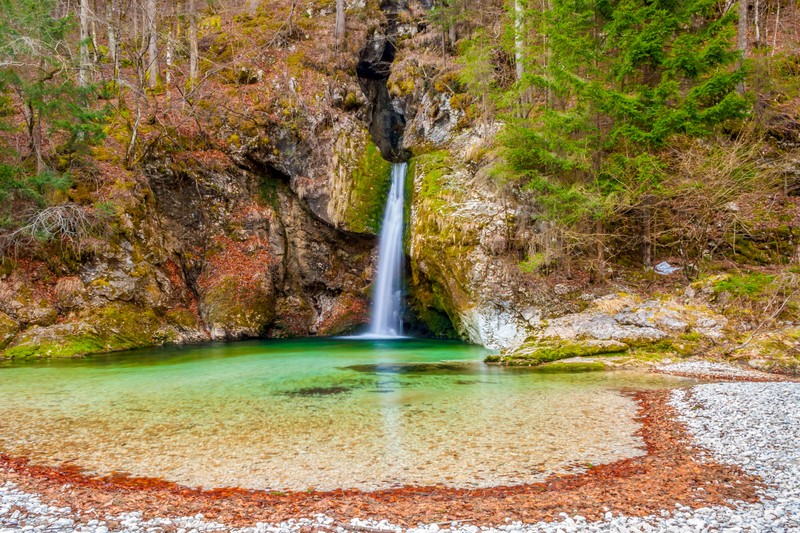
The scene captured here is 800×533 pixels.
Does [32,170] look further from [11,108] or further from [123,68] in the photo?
[123,68]

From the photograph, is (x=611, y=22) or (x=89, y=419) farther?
(x=611, y=22)

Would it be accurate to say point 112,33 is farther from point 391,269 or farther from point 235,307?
point 391,269

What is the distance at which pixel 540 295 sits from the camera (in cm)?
1383

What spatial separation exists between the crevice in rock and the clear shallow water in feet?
48.3

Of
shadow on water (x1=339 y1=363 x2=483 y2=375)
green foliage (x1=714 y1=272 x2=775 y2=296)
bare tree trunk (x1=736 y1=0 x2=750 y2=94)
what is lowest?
shadow on water (x1=339 y1=363 x2=483 y2=375)

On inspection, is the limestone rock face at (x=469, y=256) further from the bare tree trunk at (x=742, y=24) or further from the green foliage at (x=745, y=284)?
the bare tree trunk at (x=742, y=24)

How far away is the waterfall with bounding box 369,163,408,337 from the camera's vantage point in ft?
61.4

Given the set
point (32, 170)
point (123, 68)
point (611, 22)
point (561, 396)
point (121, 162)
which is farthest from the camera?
point (123, 68)

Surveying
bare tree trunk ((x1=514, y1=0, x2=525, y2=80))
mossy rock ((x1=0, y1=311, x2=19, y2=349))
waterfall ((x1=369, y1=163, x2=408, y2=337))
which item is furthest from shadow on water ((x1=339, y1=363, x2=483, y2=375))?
mossy rock ((x1=0, y1=311, x2=19, y2=349))

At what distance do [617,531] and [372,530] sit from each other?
1736mm

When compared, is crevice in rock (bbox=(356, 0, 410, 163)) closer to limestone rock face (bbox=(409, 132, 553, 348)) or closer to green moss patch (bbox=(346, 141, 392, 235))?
green moss patch (bbox=(346, 141, 392, 235))

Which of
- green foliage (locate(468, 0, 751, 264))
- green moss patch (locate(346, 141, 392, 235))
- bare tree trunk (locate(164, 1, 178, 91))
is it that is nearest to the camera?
green foliage (locate(468, 0, 751, 264))

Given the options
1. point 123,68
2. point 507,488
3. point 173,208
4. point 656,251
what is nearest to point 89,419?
point 507,488

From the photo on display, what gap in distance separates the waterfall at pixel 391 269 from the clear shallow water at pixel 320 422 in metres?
7.80
